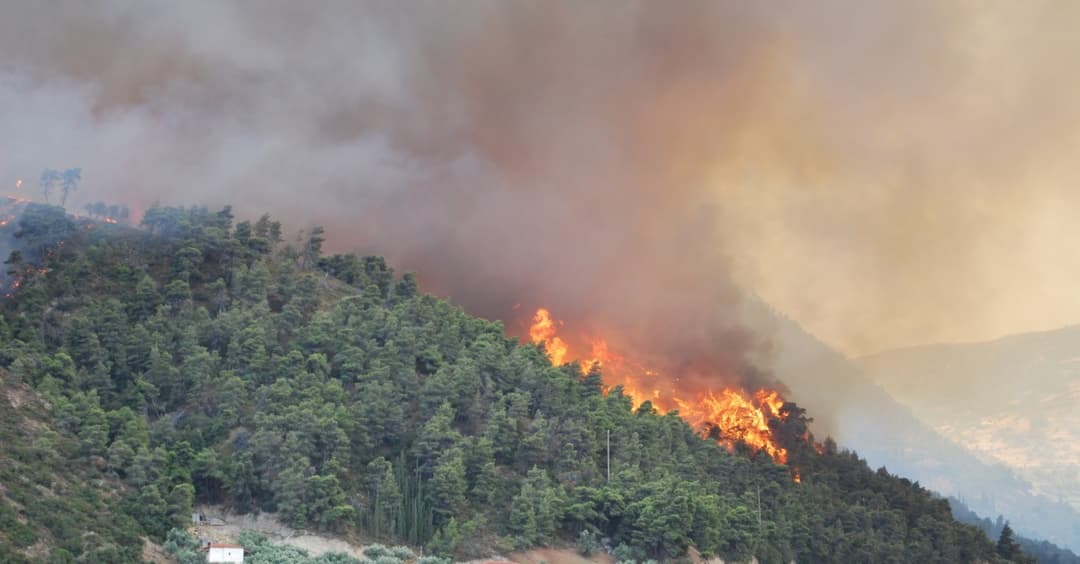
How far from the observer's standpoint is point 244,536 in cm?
7106

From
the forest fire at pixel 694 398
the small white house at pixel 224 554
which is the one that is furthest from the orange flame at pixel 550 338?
the small white house at pixel 224 554

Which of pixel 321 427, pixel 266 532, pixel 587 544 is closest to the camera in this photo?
pixel 266 532

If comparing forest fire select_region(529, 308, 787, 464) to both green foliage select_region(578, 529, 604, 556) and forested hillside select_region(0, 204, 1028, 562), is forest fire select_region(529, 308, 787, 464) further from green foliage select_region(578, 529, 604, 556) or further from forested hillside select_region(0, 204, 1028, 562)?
green foliage select_region(578, 529, 604, 556)

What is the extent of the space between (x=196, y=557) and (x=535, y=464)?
26.1 m

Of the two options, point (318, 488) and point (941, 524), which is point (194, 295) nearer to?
point (318, 488)

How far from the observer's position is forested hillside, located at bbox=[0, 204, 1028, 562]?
71.9 meters

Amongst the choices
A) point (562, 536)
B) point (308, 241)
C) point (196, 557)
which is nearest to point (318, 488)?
point (196, 557)

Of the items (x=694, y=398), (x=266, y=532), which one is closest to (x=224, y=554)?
(x=266, y=532)

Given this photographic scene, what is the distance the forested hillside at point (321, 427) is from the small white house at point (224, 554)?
3.38m

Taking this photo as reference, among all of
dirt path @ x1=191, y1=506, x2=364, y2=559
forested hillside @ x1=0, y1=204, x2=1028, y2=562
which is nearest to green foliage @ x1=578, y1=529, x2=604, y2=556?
forested hillside @ x1=0, y1=204, x2=1028, y2=562

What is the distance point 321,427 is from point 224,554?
12460 millimetres

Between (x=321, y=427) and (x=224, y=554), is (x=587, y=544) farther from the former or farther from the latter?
(x=224, y=554)

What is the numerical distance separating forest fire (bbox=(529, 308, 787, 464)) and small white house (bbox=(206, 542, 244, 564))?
5168 cm

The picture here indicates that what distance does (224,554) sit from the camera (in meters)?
66.7
